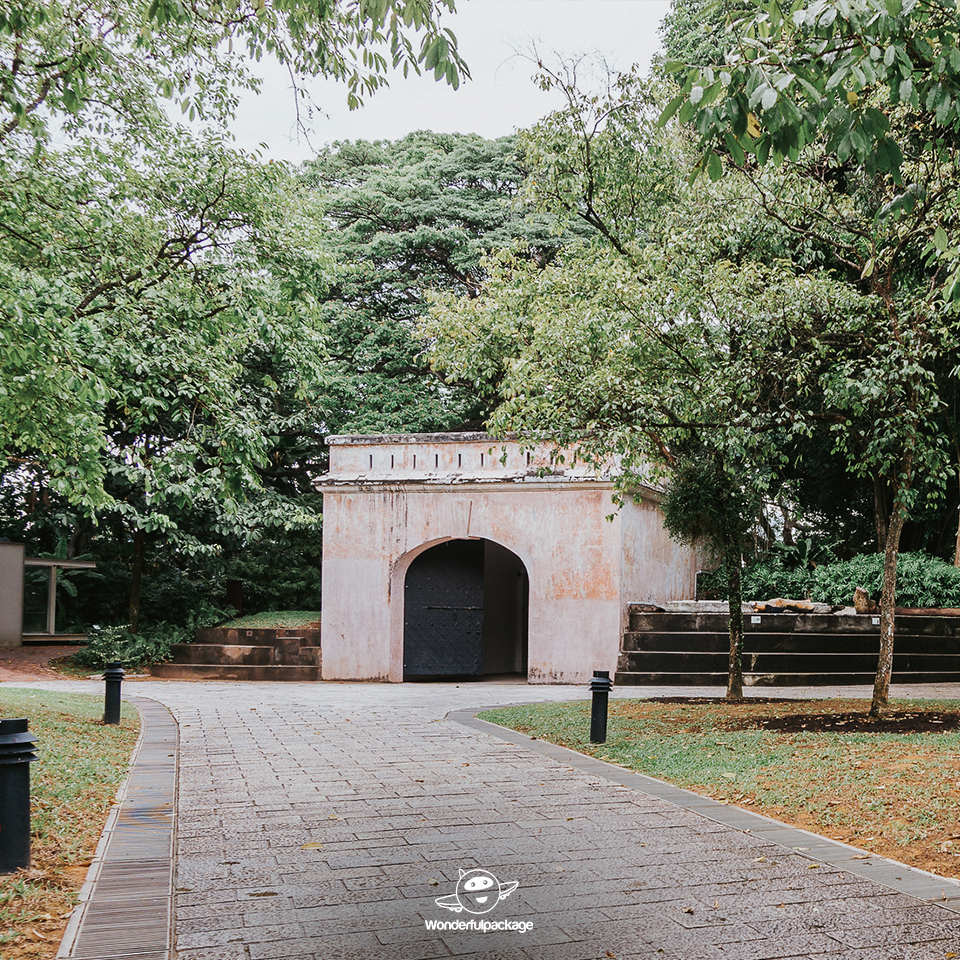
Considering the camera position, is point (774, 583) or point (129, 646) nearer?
point (129, 646)

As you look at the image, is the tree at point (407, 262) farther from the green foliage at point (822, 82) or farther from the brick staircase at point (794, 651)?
the green foliage at point (822, 82)

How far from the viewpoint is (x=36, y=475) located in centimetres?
2278

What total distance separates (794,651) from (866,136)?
1318cm

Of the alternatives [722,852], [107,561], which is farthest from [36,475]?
[722,852]

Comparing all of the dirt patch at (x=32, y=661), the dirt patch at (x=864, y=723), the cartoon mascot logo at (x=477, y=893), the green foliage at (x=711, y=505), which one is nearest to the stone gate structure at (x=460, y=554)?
the green foliage at (x=711, y=505)

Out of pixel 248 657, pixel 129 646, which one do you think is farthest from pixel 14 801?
pixel 129 646

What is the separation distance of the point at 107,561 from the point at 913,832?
22.9 metres

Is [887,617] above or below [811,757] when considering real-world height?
above

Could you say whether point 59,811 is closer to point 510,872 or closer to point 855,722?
point 510,872

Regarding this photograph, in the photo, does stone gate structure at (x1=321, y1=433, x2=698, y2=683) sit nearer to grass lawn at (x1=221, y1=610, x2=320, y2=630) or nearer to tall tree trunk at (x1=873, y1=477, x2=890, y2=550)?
grass lawn at (x1=221, y1=610, x2=320, y2=630)

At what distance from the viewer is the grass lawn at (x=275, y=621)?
1927cm

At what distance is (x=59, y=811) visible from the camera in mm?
5844

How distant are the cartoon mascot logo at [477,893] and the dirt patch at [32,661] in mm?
14696

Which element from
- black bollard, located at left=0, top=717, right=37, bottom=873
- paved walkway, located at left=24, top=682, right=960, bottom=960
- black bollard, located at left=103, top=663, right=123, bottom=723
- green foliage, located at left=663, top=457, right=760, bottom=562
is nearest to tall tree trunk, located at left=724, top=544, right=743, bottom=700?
green foliage, located at left=663, top=457, right=760, bottom=562
